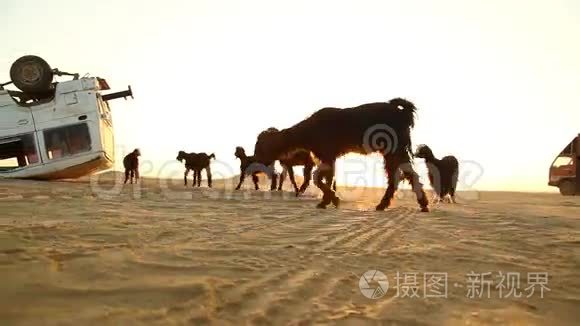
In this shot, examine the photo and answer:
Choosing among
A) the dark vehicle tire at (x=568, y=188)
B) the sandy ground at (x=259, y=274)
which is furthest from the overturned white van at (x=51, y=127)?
the dark vehicle tire at (x=568, y=188)

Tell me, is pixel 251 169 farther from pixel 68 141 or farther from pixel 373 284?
pixel 373 284

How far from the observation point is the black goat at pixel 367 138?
9664mm

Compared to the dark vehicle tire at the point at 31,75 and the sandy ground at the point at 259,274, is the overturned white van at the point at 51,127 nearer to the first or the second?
the dark vehicle tire at the point at 31,75

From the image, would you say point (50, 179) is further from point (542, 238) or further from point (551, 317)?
point (551, 317)

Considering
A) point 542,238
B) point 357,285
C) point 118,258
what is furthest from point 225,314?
point 542,238

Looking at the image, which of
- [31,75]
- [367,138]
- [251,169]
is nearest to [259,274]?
[367,138]

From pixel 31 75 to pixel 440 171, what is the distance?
15.4 m

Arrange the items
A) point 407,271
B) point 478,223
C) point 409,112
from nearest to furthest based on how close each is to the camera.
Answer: point 407,271
point 478,223
point 409,112

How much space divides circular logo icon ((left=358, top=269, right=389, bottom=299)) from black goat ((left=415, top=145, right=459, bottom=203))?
429 inches

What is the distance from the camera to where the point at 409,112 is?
9.79 m

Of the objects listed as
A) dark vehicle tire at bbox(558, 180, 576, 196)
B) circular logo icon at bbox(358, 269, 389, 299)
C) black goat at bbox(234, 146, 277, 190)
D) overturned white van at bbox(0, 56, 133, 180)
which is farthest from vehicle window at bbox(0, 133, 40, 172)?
dark vehicle tire at bbox(558, 180, 576, 196)

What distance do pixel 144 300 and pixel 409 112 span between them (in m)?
8.43

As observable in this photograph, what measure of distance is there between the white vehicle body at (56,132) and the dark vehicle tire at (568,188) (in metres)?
23.0

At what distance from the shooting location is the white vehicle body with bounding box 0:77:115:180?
51.9 feet
